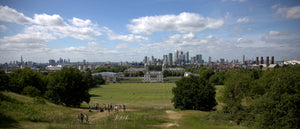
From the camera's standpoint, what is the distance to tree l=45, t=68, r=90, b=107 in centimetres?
2902

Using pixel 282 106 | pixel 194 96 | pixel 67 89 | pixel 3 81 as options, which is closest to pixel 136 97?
pixel 67 89

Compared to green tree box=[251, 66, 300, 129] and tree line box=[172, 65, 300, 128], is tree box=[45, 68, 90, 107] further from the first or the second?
green tree box=[251, 66, 300, 129]

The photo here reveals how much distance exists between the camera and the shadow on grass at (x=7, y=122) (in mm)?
12825

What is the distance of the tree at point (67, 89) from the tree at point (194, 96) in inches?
569

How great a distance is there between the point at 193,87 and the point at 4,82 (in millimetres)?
32467

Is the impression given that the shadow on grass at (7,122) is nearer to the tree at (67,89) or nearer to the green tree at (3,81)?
the tree at (67,89)

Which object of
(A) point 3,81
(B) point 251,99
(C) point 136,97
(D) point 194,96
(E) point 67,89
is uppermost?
(A) point 3,81

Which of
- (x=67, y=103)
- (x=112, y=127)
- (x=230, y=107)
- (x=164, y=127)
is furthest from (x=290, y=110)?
(x=67, y=103)

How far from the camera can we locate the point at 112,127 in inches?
576

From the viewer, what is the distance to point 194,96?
91.2 feet

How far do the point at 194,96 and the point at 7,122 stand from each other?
2171 centimetres

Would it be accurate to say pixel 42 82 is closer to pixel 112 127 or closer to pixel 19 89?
pixel 19 89

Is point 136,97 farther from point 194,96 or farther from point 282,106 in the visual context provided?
point 282,106

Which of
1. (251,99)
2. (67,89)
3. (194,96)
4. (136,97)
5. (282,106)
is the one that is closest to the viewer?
(282,106)
